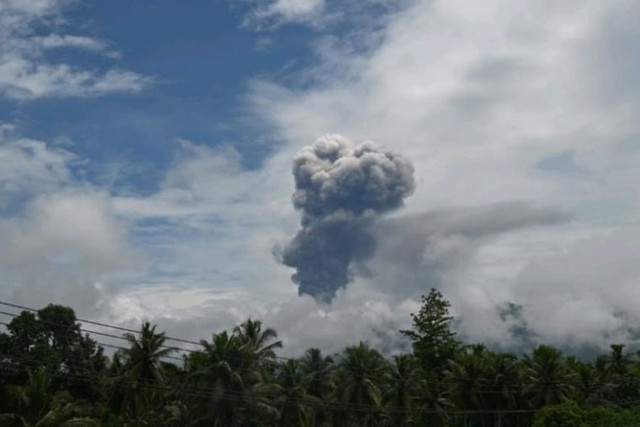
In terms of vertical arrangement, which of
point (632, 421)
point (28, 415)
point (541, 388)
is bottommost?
point (28, 415)

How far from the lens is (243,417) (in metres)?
67.9

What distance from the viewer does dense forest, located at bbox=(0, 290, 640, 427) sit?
2623 inches

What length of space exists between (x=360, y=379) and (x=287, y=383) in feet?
29.1

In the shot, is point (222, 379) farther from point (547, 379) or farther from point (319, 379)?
point (547, 379)

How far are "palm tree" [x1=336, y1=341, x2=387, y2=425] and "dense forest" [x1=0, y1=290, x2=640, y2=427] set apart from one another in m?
0.11

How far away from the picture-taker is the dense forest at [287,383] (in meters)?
66.6

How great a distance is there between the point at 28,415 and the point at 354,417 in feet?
131

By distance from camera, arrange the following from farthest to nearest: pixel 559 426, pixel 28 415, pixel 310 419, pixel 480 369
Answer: pixel 480 369 → pixel 310 419 → pixel 559 426 → pixel 28 415

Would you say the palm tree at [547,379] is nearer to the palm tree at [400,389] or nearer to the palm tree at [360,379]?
the palm tree at [400,389]

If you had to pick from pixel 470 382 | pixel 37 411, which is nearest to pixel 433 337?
pixel 470 382

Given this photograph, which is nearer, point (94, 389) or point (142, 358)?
point (142, 358)

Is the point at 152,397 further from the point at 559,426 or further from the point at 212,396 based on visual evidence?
the point at 559,426

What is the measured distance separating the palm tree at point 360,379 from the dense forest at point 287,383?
0.36 feet

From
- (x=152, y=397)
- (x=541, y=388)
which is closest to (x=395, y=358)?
(x=541, y=388)
